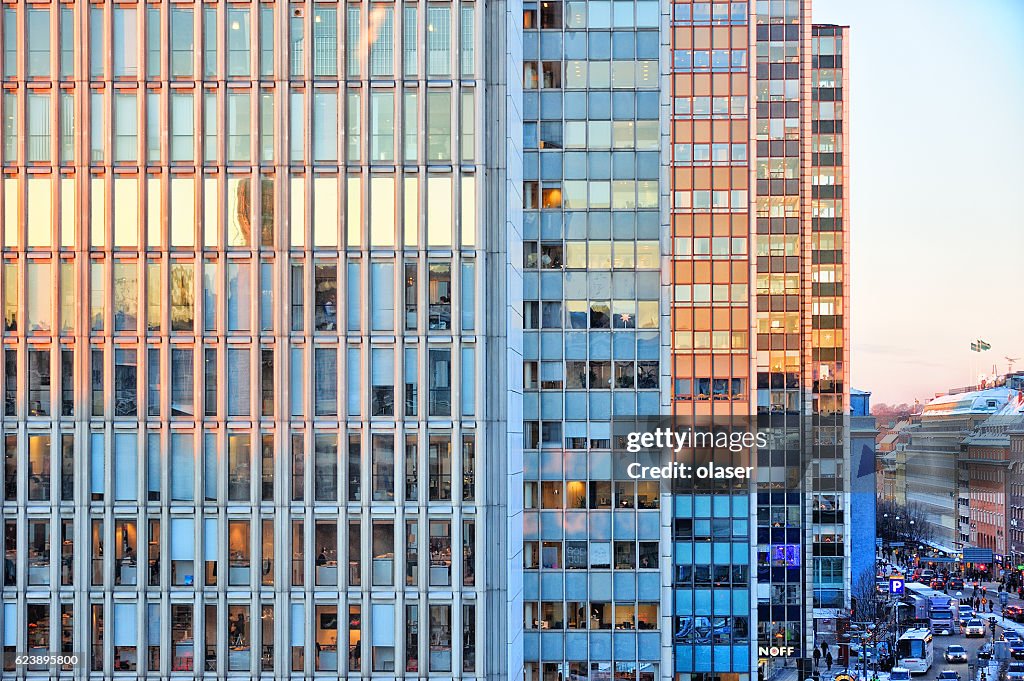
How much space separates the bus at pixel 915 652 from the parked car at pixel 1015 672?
241 inches

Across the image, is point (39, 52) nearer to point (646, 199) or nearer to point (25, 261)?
point (25, 261)

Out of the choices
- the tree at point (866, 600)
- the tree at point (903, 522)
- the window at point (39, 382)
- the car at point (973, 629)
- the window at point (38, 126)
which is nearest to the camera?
the window at point (39, 382)

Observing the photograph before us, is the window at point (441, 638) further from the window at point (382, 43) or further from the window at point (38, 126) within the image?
the window at point (38, 126)

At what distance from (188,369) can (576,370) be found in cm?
1924

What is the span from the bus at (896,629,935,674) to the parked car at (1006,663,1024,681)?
241 inches

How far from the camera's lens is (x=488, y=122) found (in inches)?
1380

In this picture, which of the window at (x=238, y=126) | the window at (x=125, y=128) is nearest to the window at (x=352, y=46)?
the window at (x=238, y=126)

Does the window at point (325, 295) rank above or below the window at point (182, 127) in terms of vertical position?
below

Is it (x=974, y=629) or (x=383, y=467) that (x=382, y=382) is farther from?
(x=974, y=629)

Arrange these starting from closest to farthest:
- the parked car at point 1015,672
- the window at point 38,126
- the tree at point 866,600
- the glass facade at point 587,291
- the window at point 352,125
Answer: the window at point 352,125, the window at point 38,126, the glass facade at point 587,291, the parked car at point 1015,672, the tree at point 866,600

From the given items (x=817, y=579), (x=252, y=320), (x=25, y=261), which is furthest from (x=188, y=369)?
(x=817, y=579)

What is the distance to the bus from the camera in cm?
8844

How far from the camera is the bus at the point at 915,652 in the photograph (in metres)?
88.4

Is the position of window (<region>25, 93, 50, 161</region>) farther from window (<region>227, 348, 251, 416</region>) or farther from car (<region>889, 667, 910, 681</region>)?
car (<region>889, 667, 910, 681</region>)
